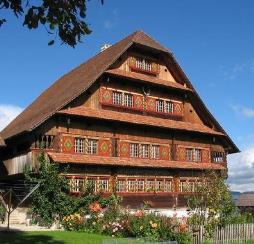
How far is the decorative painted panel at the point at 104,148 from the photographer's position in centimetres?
3030

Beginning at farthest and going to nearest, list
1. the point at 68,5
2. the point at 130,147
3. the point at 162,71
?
the point at 162,71 → the point at 130,147 → the point at 68,5

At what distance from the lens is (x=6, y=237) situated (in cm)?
2027

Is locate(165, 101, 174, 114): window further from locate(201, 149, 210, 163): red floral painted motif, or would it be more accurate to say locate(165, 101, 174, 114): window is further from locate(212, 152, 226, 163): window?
locate(212, 152, 226, 163): window

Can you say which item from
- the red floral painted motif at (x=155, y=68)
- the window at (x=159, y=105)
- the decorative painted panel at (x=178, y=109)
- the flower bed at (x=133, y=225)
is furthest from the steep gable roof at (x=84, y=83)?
the flower bed at (x=133, y=225)

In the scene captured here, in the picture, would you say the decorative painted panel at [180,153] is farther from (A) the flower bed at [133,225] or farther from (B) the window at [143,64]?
(A) the flower bed at [133,225]

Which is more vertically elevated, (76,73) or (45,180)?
(76,73)

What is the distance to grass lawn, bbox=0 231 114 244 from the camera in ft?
62.3

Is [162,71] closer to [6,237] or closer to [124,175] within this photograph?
[124,175]

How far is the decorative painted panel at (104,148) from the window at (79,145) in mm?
1236

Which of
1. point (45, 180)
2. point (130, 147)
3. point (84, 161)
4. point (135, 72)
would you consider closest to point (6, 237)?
point (45, 180)

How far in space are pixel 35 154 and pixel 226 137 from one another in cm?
1649

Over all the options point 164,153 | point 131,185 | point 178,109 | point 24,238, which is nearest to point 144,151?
point 164,153

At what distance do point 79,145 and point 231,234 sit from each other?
1158cm

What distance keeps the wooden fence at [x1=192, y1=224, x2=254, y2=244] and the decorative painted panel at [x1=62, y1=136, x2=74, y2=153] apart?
434 inches
